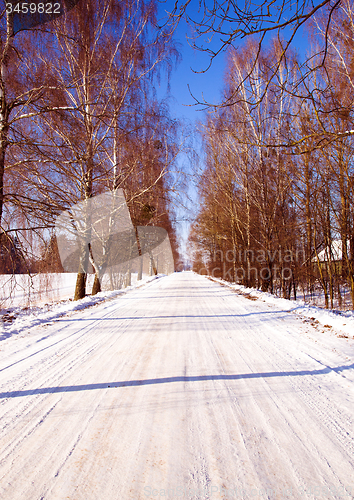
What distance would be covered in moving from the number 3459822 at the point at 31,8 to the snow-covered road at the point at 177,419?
5.84m

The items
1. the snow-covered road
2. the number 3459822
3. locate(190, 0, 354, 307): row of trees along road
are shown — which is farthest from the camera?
locate(190, 0, 354, 307): row of trees along road

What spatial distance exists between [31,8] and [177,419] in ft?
23.3

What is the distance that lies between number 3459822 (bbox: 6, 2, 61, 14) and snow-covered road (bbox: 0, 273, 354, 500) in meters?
5.84

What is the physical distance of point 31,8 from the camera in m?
5.01

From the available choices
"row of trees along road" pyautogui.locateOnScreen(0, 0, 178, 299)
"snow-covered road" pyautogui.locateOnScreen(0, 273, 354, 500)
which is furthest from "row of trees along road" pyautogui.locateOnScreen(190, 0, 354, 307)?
"snow-covered road" pyautogui.locateOnScreen(0, 273, 354, 500)

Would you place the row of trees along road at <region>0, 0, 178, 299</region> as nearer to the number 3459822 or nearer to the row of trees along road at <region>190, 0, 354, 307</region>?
the number 3459822

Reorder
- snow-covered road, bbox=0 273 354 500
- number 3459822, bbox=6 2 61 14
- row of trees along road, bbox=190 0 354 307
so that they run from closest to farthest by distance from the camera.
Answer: snow-covered road, bbox=0 273 354 500, number 3459822, bbox=6 2 61 14, row of trees along road, bbox=190 0 354 307

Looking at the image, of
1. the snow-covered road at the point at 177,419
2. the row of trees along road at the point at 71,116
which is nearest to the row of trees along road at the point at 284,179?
the row of trees along road at the point at 71,116

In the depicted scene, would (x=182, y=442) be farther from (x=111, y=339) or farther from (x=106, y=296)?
(x=106, y=296)

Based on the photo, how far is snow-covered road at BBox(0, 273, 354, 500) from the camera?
5.17ft

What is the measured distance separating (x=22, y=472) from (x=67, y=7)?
28.0 ft

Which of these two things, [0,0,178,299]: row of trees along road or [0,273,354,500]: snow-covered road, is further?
[0,0,178,299]: row of trees along road

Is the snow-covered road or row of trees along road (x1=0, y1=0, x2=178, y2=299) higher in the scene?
row of trees along road (x1=0, y1=0, x2=178, y2=299)

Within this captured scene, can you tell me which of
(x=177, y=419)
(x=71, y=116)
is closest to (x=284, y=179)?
(x=71, y=116)
